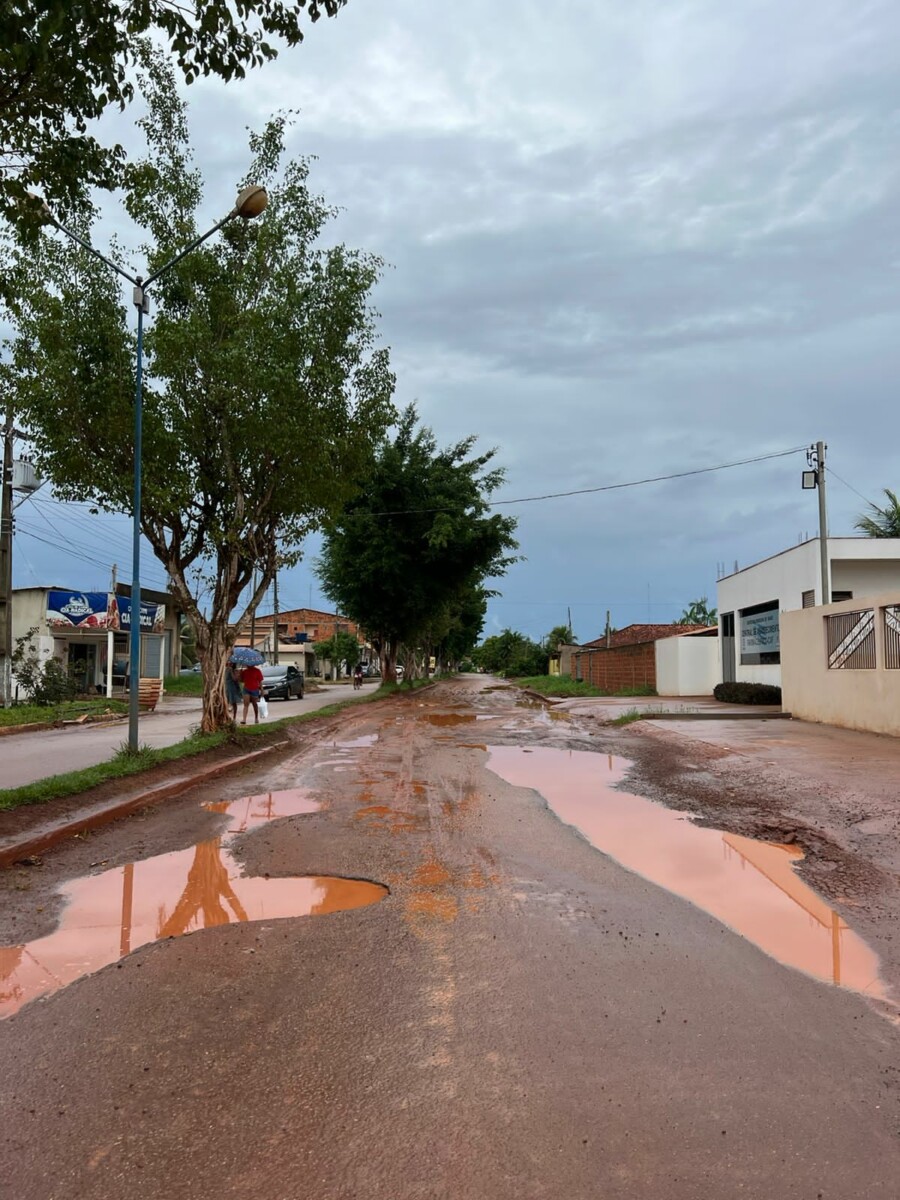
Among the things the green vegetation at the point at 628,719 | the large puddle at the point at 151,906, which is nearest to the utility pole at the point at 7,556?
the green vegetation at the point at 628,719

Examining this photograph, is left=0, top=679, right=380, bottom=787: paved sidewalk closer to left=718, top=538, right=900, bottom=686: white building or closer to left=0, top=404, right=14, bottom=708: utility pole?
left=0, top=404, right=14, bottom=708: utility pole

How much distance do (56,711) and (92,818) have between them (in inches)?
631

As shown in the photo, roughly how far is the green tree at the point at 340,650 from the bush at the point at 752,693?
5115cm

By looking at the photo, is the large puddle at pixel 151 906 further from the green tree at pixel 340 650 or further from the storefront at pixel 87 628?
the green tree at pixel 340 650

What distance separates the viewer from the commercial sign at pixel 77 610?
32.7 metres

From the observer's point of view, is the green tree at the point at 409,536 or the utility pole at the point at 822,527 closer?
the utility pole at the point at 822,527

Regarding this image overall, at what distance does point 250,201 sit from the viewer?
1021 cm

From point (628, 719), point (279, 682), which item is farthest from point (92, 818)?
point (279, 682)

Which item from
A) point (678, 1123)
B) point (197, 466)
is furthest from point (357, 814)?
point (197, 466)

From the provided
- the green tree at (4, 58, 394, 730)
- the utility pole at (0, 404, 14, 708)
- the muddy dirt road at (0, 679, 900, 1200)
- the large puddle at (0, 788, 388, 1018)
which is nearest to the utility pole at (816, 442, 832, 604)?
the green tree at (4, 58, 394, 730)

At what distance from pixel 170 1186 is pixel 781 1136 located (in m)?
1.92

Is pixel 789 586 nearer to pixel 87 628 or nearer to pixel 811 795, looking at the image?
pixel 811 795

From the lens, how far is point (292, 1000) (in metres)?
3.80

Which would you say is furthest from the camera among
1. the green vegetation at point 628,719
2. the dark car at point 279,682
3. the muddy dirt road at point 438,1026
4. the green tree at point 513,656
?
the green tree at point 513,656
